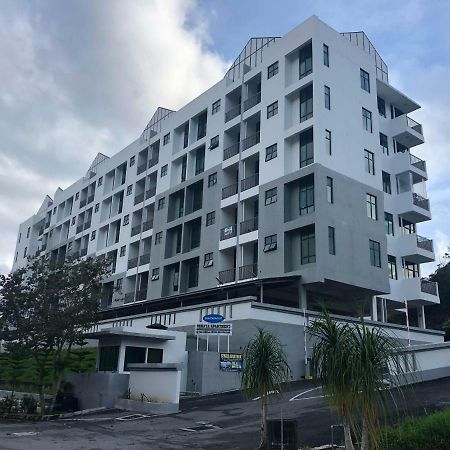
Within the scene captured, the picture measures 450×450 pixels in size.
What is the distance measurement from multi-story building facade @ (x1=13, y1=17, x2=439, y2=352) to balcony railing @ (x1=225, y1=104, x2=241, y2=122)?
0.14 m

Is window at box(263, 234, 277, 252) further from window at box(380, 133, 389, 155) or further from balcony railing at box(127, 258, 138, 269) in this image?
balcony railing at box(127, 258, 138, 269)

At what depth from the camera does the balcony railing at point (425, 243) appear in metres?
43.2

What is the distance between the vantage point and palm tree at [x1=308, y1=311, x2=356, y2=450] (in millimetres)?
9312

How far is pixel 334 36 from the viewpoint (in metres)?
40.2

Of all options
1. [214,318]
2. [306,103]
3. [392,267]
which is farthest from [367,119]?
[214,318]

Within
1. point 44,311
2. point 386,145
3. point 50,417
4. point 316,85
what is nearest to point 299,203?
point 316,85

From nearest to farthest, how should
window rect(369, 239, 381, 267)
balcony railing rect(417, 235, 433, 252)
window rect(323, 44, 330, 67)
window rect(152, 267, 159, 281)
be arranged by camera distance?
window rect(369, 239, 381, 267) → window rect(323, 44, 330, 67) → balcony railing rect(417, 235, 433, 252) → window rect(152, 267, 159, 281)

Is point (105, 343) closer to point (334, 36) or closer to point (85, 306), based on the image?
point (85, 306)

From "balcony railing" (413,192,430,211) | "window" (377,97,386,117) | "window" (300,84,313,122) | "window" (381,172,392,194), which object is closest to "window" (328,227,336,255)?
"window" (300,84,313,122)

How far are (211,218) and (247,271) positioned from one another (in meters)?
7.23

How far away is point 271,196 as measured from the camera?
1505 inches

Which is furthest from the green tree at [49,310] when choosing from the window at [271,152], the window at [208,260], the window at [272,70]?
the window at [272,70]

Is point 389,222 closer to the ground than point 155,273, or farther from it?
farther from it

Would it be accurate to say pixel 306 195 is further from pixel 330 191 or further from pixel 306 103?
pixel 306 103
